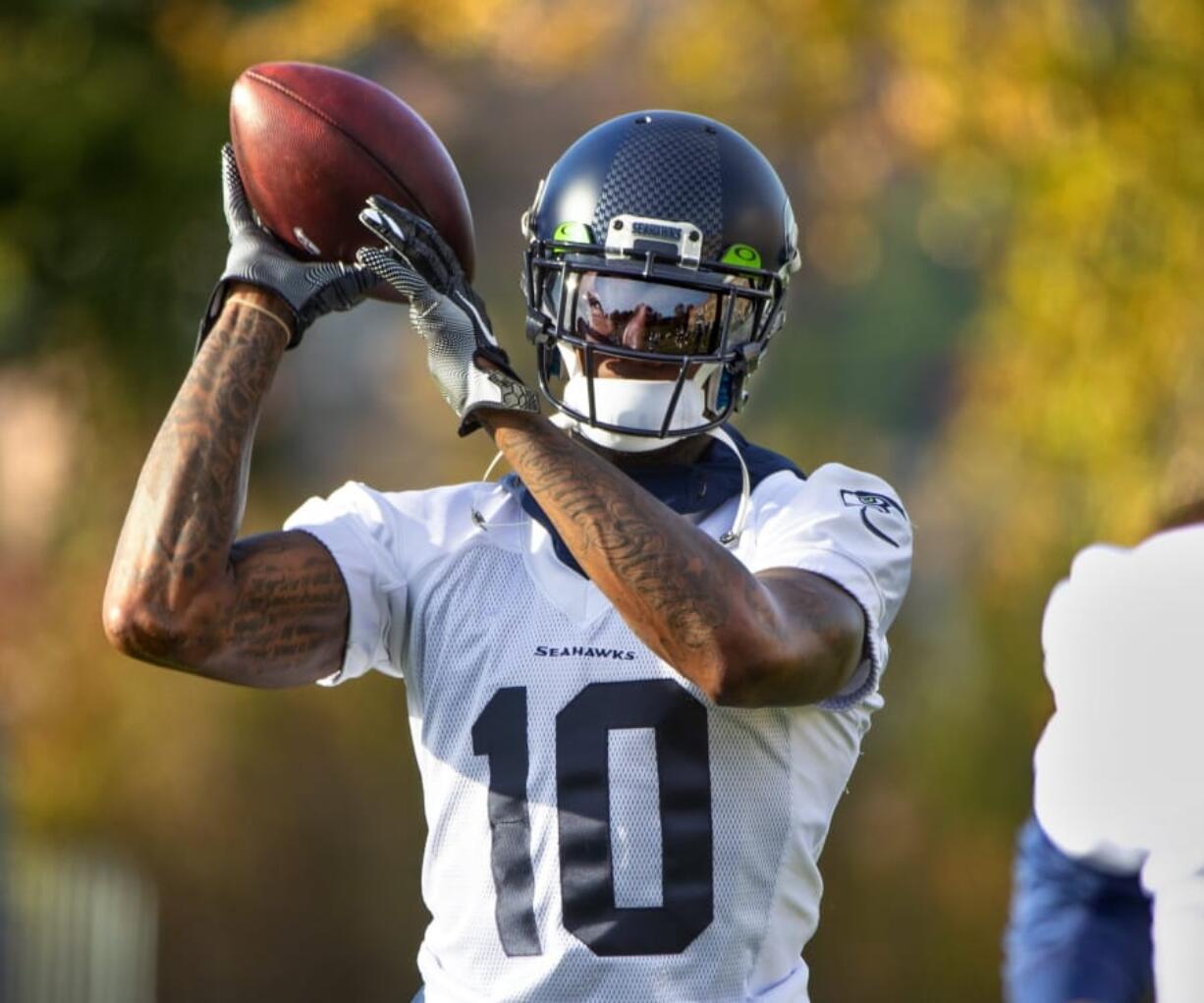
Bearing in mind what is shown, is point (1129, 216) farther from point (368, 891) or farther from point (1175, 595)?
point (1175, 595)

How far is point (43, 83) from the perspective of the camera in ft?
30.9

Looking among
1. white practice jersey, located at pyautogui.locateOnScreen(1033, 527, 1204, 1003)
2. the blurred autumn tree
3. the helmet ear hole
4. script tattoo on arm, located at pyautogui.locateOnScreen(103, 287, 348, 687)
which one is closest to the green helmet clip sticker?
the helmet ear hole

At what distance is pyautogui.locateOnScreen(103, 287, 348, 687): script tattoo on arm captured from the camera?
2.68 metres

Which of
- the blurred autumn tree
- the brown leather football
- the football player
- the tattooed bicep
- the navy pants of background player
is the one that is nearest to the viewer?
the football player

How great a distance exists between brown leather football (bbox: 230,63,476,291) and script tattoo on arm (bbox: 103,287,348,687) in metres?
0.14

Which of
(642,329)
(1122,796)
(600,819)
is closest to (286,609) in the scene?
(600,819)

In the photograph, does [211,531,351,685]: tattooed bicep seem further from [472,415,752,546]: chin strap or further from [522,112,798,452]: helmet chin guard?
[522,112,798,452]: helmet chin guard

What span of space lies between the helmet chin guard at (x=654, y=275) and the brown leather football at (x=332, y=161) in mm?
165

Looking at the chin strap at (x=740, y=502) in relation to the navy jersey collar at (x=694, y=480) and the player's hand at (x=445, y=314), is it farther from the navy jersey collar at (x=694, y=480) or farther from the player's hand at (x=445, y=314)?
the player's hand at (x=445, y=314)

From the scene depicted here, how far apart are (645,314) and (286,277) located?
53 cm

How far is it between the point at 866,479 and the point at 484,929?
2.84ft

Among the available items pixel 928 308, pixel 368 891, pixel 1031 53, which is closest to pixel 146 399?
pixel 368 891

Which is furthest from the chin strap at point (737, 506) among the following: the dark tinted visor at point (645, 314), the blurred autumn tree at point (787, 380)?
the blurred autumn tree at point (787, 380)

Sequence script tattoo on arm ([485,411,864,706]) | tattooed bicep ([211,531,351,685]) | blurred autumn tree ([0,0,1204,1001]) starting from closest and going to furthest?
script tattoo on arm ([485,411,864,706]), tattooed bicep ([211,531,351,685]), blurred autumn tree ([0,0,1204,1001])
